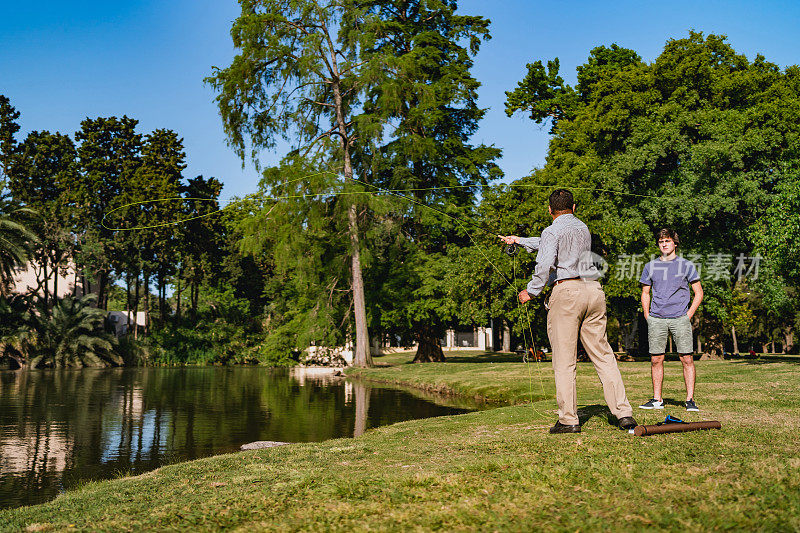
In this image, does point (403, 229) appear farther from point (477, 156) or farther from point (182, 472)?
point (182, 472)

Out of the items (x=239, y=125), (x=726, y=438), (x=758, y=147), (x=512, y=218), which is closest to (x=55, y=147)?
(x=239, y=125)

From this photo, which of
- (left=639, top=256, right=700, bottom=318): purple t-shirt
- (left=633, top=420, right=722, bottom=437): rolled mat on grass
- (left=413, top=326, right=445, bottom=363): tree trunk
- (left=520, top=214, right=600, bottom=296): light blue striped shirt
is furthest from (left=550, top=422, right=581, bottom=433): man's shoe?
(left=413, top=326, right=445, bottom=363): tree trunk

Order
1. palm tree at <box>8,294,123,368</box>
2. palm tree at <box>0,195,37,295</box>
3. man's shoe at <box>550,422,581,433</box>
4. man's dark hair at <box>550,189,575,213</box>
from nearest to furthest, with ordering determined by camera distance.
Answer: man's shoe at <box>550,422,581,433</box>, man's dark hair at <box>550,189,575,213</box>, palm tree at <box>0,195,37,295</box>, palm tree at <box>8,294,123,368</box>

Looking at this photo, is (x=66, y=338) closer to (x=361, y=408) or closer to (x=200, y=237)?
(x=200, y=237)

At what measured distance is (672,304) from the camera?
829 cm

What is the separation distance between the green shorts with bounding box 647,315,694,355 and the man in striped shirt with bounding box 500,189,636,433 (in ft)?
6.07

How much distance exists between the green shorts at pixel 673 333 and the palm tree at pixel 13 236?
38.8 meters

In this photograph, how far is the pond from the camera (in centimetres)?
919

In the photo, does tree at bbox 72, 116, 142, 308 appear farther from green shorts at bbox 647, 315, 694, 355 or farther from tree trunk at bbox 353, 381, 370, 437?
green shorts at bbox 647, 315, 694, 355

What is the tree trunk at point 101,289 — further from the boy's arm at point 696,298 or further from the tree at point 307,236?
the boy's arm at point 696,298

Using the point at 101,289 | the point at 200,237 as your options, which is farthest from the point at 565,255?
the point at 101,289

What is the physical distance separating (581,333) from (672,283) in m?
2.31

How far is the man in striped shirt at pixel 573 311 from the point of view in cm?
652

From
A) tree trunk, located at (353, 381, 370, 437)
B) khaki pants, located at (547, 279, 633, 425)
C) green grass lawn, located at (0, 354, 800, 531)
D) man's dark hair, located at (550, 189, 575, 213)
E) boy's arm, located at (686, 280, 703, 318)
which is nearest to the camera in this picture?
green grass lawn, located at (0, 354, 800, 531)
